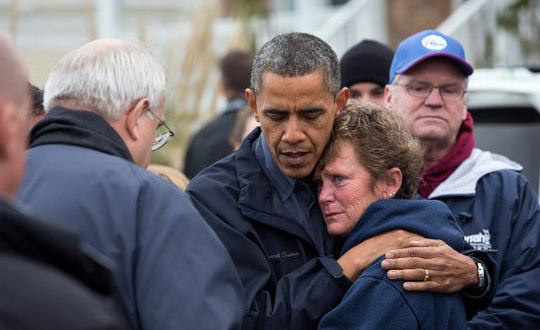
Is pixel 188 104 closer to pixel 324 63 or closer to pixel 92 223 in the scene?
pixel 324 63

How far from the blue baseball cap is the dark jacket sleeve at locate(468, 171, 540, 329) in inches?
23.7

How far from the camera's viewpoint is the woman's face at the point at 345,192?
10.3 feet

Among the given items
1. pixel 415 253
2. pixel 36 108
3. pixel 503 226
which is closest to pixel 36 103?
pixel 36 108

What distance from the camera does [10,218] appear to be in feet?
5.07

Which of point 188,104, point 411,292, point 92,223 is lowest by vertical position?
point 188,104

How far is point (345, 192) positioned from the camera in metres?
3.16

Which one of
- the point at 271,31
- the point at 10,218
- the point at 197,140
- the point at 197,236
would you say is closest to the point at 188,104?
the point at 271,31

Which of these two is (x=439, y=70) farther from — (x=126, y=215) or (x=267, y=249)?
(x=126, y=215)

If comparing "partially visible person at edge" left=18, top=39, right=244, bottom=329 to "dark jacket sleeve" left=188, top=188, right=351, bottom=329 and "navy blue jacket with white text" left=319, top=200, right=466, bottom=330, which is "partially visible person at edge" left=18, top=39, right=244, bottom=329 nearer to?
"dark jacket sleeve" left=188, top=188, right=351, bottom=329

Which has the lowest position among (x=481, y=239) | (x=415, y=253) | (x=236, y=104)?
(x=236, y=104)

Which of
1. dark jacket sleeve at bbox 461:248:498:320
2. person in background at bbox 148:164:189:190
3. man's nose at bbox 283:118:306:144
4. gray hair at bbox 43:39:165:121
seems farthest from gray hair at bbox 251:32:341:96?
person in background at bbox 148:164:189:190

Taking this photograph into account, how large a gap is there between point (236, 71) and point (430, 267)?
421 cm

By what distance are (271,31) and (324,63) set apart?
8.57 m

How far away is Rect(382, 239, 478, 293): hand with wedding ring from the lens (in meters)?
2.91
